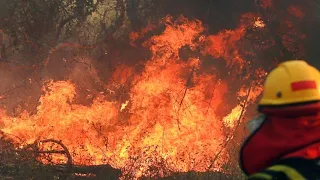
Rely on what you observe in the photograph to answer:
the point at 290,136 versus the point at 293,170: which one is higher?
the point at 290,136

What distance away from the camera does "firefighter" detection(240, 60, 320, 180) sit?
5.97 ft

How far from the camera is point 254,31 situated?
44.3 feet

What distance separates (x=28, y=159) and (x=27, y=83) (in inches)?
285

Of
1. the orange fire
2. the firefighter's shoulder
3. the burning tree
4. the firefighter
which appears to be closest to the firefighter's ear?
the firefighter

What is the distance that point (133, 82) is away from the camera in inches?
498

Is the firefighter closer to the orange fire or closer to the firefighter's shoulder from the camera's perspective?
the firefighter's shoulder

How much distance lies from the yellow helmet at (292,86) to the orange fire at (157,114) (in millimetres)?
6994

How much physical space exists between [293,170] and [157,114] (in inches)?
376

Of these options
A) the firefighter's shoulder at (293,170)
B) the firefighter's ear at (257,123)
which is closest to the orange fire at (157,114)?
the firefighter's ear at (257,123)

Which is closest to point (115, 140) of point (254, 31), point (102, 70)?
point (102, 70)

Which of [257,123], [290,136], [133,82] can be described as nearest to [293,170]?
[290,136]

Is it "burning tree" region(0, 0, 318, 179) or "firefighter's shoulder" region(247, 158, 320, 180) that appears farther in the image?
"burning tree" region(0, 0, 318, 179)

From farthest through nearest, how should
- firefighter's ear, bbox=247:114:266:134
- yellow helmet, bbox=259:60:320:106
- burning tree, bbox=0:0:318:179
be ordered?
burning tree, bbox=0:0:318:179
firefighter's ear, bbox=247:114:266:134
yellow helmet, bbox=259:60:320:106

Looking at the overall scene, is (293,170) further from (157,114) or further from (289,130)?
(157,114)
